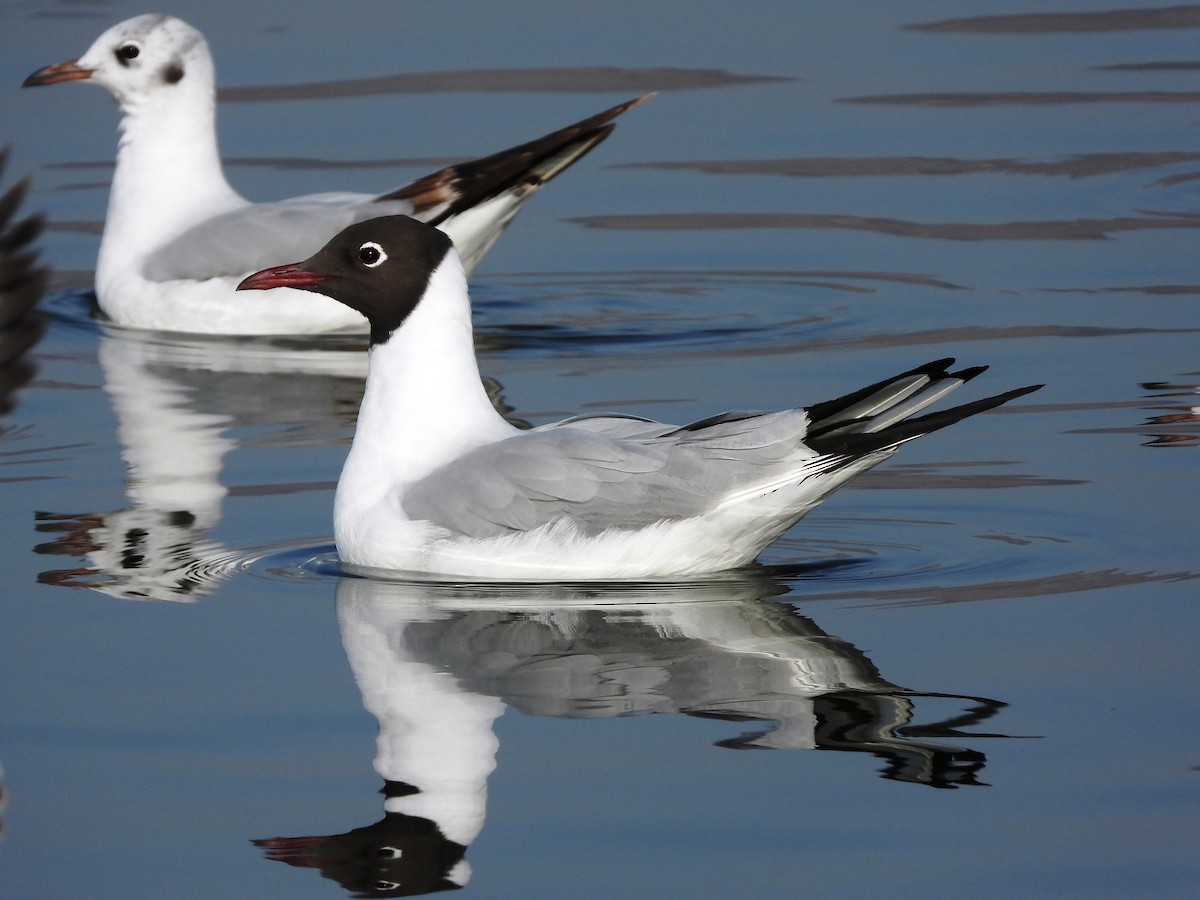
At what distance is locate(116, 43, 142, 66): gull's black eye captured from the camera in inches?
506

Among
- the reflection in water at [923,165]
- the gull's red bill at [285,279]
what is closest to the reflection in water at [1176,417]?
the gull's red bill at [285,279]

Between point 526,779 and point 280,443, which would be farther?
point 280,443

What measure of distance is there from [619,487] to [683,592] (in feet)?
1.31

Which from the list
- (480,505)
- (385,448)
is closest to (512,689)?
(480,505)

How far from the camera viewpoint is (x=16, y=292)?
205 inches

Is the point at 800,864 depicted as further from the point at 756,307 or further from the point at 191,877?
the point at 756,307

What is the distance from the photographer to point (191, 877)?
17.3ft

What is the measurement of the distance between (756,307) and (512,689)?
589cm

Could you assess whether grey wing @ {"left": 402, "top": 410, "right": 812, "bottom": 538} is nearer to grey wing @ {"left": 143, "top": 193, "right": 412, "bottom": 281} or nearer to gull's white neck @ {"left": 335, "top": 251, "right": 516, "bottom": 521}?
gull's white neck @ {"left": 335, "top": 251, "right": 516, "bottom": 521}

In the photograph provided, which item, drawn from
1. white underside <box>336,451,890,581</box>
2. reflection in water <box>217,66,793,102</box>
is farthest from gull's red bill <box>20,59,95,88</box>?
white underside <box>336,451,890,581</box>

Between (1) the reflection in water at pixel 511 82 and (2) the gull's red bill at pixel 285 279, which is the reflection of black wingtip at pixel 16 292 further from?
(1) the reflection in water at pixel 511 82

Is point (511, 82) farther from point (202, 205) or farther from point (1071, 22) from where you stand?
point (202, 205)

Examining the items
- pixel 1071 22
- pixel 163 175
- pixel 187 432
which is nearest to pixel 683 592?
pixel 187 432

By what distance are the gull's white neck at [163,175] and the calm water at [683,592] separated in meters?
0.55
